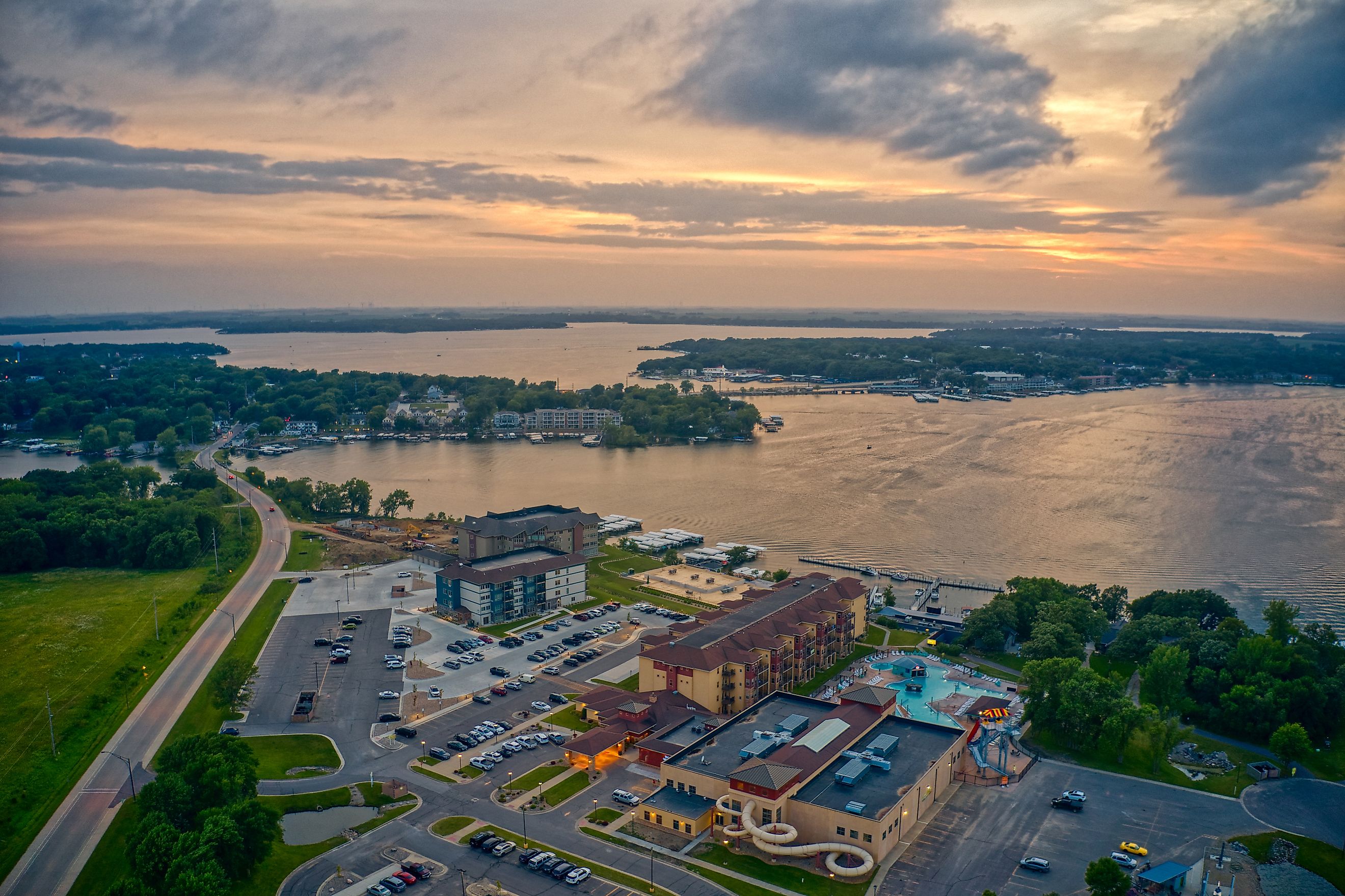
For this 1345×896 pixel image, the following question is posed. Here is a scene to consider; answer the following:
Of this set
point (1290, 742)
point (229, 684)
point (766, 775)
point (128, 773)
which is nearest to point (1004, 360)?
point (1290, 742)

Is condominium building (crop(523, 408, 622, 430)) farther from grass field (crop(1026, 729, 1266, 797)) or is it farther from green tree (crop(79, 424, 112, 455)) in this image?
grass field (crop(1026, 729, 1266, 797))

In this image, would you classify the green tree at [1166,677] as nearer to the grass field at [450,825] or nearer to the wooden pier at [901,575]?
the wooden pier at [901,575]

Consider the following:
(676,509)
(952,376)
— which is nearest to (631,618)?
(676,509)

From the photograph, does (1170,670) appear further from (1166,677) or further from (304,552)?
(304,552)

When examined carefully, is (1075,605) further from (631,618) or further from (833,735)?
(631,618)

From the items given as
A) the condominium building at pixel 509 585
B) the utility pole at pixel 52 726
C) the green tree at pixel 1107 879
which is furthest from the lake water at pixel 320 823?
the green tree at pixel 1107 879

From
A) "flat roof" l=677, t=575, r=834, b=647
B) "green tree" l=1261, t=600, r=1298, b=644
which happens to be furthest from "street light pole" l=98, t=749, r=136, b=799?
"green tree" l=1261, t=600, r=1298, b=644

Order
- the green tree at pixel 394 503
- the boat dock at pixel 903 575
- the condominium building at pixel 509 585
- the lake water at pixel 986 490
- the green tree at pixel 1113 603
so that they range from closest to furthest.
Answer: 1. the condominium building at pixel 509 585
2. the green tree at pixel 1113 603
3. the boat dock at pixel 903 575
4. the lake water at pixel 986 490
5. the green tree at pixel 394 503

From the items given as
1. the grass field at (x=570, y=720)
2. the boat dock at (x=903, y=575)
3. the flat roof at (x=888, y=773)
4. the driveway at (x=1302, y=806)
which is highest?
the flat roof at (x=888, y=773)
